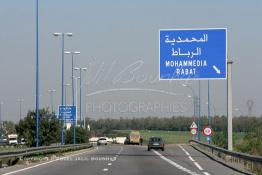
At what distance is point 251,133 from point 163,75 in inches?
855

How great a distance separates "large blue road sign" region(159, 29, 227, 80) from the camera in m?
41.7

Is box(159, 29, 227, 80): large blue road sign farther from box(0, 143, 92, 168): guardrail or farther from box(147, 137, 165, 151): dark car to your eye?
box(147, 137, 165, 151): dark car

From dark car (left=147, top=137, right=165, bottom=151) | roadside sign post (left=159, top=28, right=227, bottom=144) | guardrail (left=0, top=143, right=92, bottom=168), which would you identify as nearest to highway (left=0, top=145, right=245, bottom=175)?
guardrail (left=0, top=143, right=92, bottom=168)

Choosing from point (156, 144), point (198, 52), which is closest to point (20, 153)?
point (198, 52)

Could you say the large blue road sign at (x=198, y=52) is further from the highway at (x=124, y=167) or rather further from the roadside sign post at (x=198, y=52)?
the highway at (x=124, y=167)

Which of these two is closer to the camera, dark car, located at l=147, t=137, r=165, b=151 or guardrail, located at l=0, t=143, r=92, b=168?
guardrail, located at l=0, t=143, r=92, b=168

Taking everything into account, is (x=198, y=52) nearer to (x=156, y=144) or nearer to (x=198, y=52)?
(x=198, y=52)

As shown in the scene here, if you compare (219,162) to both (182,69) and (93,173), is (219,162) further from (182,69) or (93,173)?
(93,173)

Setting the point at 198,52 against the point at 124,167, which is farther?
the point at 198,52

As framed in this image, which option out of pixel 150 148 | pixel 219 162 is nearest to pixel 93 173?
pixel 219 162

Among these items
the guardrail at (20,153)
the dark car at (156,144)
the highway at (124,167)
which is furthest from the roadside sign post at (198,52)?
the dark car at (156,144)

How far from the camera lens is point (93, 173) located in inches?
1043

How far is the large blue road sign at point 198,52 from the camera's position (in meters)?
41.7

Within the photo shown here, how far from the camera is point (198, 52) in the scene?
1645 inches
